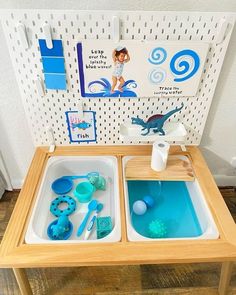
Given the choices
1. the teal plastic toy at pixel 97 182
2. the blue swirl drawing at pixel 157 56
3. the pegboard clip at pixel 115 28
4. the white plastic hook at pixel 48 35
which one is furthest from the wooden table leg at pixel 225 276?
the white plastic hook at pixel 48 35

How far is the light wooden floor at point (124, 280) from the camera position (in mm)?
1106

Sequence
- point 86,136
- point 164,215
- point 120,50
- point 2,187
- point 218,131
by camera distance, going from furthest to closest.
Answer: point 2,187 < point 218,131 < point 86,136 < point 164,215 < point 120,50

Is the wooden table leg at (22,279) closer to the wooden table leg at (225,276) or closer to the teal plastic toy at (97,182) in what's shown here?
the teal plastic toy at (97,182)

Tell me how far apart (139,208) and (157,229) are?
11 cm

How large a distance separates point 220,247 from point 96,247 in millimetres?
401

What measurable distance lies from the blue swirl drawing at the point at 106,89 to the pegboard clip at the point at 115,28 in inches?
6.2

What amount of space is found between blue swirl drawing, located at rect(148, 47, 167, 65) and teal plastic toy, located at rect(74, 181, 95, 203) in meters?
0.58

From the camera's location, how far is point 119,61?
2.89 feet

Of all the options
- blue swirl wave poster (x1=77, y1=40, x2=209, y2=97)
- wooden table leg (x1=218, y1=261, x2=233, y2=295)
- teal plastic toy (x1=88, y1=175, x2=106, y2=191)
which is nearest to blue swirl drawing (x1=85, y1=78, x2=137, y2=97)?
blue swirl wave poster (x1=77, y1=40, x2=209, y2=97)

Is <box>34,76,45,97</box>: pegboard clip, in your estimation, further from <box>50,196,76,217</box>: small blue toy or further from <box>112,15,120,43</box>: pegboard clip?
<box>50,196,76,217</box>: small blue toy

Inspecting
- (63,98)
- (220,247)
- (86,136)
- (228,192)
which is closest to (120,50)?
(63,98)

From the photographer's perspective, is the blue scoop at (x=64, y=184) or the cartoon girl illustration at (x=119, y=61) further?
the blue scoop at (x=64, y=184)

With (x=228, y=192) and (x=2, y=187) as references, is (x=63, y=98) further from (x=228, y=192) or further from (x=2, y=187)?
(x=228, y=192)

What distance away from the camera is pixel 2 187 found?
1.46m
